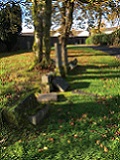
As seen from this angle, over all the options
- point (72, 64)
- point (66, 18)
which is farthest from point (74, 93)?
point (66, 18)

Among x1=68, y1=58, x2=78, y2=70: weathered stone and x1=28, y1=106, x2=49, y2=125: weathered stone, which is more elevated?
x1=68, y1=58, x2=78, y2=70: weathered stone

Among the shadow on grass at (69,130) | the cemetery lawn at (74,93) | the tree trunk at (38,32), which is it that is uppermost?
the tree trunk at (38,32)

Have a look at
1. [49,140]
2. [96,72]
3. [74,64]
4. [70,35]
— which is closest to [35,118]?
[49,140]

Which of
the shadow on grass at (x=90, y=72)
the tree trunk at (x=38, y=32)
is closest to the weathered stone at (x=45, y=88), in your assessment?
the shadow on grass at (x=90, y=72)

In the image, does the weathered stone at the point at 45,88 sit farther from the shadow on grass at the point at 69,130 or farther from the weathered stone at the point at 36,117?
the weathered stone at the point at 36,117

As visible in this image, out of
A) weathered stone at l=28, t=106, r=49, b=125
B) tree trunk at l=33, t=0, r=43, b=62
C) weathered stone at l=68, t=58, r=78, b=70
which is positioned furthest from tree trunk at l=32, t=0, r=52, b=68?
weathered stone at l=28, t=106, r=49, b=125

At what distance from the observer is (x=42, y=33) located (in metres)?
1.22

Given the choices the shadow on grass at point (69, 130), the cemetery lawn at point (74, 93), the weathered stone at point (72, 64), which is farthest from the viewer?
the shadow on grass at point (69, 130)

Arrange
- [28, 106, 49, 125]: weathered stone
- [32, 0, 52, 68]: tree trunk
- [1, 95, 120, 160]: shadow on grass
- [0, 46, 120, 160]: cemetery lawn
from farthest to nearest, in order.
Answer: [28, 106, 49, 125]: weathered stone
[1, 95, 120, 160]: shadow on grass
[0, 46, 120, 160]: cemetery lawn
[32, 0, 52, 68]: tree trunk

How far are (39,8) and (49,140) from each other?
207 centimetres

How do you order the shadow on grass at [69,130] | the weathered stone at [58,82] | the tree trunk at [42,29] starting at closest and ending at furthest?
the tree trunk at [42,29], the weathered stone at [58,82], the shadow on grass at [69,130]

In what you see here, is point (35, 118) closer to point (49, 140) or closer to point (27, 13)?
point (49, 140)

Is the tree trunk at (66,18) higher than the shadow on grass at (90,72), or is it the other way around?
the tree trunk at (66,18)

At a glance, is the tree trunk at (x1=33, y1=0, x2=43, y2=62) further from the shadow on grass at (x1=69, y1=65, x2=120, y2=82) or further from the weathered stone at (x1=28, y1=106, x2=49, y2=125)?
the weathered stone at (x1=28, y1=106, x2=49, y2=125)
